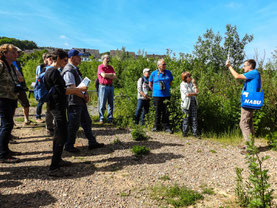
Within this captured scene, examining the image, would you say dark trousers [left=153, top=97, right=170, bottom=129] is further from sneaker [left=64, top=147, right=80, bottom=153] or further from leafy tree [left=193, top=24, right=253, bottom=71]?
leafy tree [left=193, top=24, right=253, bottom=71]

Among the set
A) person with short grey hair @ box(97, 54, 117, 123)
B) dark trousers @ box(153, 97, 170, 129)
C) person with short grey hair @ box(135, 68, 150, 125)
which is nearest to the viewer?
dark trousers @ box(153, 97, 170, 129)

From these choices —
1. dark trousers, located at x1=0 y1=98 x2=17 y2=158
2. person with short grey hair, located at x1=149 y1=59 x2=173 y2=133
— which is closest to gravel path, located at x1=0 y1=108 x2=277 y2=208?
dark trousers, located at x1=0 y1=98 x2=17 y2=158

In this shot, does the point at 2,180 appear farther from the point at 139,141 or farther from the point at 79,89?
the point at 139,141

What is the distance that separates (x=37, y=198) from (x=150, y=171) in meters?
1.90

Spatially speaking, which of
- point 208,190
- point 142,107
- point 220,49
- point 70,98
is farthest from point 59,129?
point 220,49

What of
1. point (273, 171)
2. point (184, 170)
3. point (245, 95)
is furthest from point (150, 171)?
point (245, 95)

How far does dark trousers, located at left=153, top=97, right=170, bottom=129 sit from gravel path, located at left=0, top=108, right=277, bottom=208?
36.6 inches

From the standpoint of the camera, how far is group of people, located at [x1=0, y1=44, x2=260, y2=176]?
350 centimetres

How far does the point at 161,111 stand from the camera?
6590mm

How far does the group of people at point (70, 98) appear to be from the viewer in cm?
350

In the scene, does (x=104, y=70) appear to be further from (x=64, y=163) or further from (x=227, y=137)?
(x=227, y=137)

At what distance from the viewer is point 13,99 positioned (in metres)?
4.17

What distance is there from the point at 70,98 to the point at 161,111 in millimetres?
3084

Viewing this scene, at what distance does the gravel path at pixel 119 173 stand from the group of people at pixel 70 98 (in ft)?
1.13
